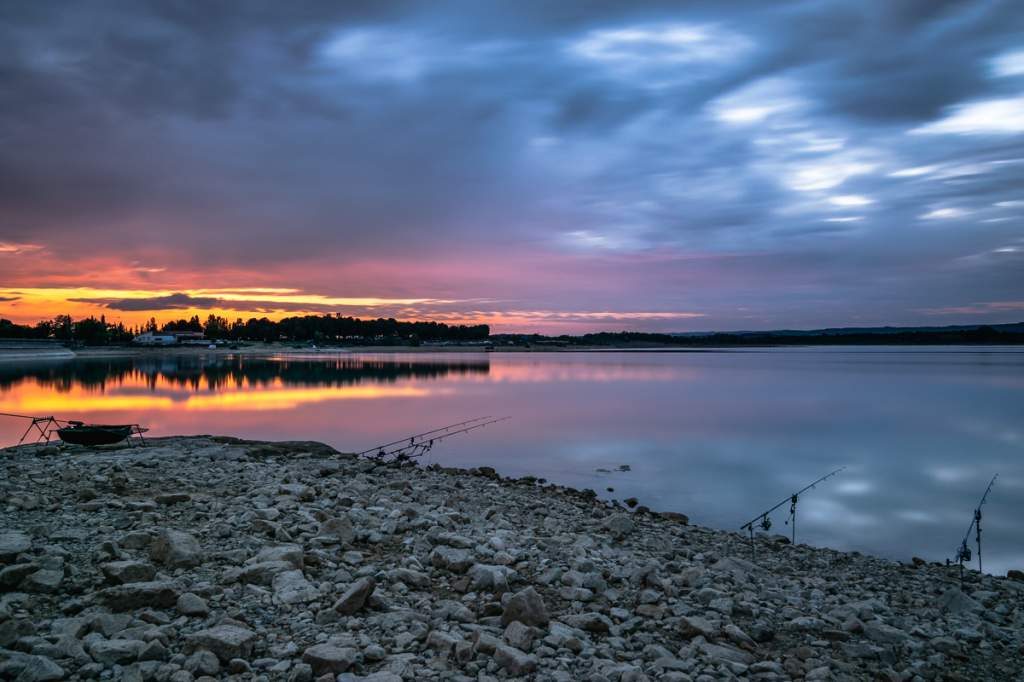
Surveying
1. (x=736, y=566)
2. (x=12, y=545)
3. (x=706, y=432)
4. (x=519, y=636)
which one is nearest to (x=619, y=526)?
(x=736, y=566)

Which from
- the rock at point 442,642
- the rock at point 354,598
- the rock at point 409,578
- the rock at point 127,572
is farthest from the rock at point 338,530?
the rock at point 442,642

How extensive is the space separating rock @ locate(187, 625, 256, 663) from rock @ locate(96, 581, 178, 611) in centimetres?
89

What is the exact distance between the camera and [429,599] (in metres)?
7.58

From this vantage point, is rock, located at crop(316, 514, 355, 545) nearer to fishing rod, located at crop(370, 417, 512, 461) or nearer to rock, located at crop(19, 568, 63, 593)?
rock, located at crop(19, 568, 63, 593)

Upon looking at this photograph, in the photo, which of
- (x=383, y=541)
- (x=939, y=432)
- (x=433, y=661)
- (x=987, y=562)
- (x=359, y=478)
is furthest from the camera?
(x=939, y=432)

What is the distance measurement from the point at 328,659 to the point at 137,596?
2422 mm

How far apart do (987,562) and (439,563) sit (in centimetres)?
1153

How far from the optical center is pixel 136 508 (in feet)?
32.9

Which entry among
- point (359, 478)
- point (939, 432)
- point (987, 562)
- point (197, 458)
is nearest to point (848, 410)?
point (939, 432)

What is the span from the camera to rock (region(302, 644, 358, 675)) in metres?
5.68

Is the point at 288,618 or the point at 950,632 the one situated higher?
the point at 288,618

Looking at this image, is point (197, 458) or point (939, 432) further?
point (939, 432)

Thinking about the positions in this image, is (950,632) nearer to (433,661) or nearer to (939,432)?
(433,661)

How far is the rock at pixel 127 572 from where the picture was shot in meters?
6.88
